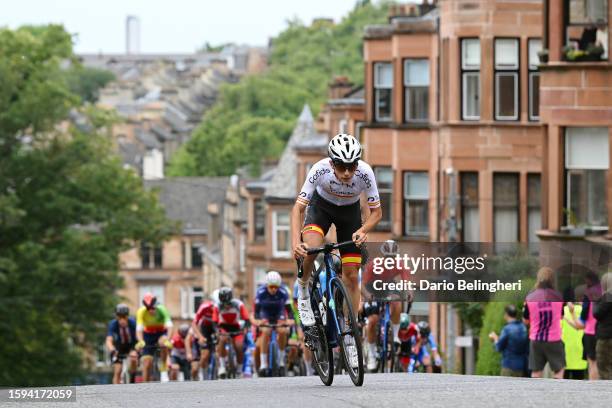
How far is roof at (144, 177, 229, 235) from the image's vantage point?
13325cm

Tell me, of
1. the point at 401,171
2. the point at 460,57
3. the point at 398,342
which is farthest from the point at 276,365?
the point at 401,171

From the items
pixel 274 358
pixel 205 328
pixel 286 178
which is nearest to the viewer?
pixel 274 358

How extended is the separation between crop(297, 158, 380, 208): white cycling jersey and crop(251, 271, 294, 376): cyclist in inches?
391

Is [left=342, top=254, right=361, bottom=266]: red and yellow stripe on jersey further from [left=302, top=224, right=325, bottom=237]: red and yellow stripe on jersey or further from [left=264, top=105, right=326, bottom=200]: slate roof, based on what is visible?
[left=264, top=105, right=326, bottom=200]: slate roof

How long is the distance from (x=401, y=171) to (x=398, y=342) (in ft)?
83.0

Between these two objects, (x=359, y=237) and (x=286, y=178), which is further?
(x=286, y=178)

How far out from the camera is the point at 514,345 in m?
26.0

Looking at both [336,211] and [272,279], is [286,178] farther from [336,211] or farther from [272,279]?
[336,211]

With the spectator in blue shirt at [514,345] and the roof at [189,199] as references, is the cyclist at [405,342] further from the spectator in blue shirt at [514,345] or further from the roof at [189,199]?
the roof at [189,199]

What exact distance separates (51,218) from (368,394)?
55218 mm

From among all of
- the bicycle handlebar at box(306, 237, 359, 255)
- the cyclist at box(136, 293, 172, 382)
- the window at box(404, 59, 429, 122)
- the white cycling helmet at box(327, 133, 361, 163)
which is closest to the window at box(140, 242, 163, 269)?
the window at box(404, 59, 429, 122)

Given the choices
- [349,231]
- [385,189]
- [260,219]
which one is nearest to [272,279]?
[349,231]

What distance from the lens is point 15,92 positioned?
7112cm

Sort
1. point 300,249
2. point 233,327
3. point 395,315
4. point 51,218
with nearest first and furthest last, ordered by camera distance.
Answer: point 300,249 → point 395,315 → point 233,327 → point 51,218
